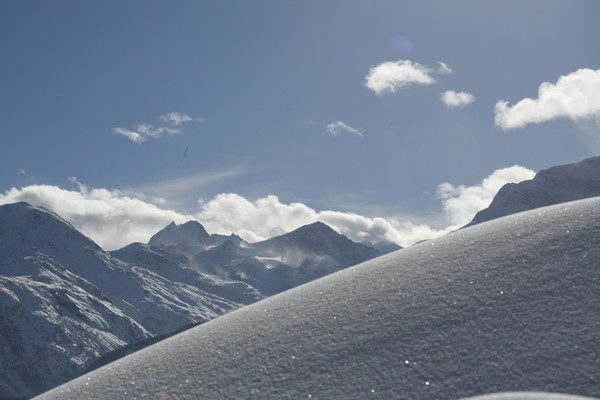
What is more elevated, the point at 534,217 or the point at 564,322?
the point at 534,217

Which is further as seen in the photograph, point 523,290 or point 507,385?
point 523,290

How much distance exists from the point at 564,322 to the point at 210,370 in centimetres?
773

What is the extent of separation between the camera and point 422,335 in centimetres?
1293

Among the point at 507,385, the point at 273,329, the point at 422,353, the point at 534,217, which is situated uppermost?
the point at 534,217

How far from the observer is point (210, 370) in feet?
45.0

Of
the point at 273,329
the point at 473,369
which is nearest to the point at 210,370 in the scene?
Answer: the point at 273,329

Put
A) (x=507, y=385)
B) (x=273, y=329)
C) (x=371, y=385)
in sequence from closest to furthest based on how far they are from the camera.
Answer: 1. (x=507, y=385)
2. (x=371, y=385)
3. (x=273, y=329)

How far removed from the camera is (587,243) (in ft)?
50.8

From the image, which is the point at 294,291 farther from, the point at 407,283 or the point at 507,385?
the point at 507,385

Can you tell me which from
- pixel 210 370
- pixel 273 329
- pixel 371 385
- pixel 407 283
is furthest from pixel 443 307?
pixel 210 370

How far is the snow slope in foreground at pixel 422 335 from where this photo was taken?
1145cm

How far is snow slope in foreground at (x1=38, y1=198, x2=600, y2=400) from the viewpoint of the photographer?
37.6ft

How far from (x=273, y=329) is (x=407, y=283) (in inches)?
145

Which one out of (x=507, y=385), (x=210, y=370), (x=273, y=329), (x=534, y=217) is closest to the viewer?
(x=507, y=385)
